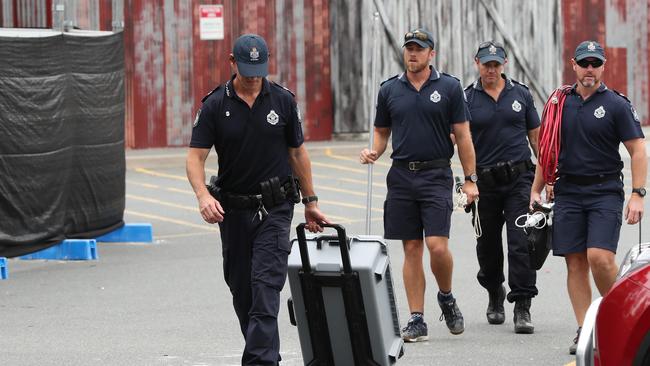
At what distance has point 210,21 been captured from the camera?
25.7m

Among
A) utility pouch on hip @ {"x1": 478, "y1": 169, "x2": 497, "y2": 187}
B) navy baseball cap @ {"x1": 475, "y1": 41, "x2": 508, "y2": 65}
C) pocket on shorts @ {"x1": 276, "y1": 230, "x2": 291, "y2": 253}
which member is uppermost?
navy baseball cap @ {"x1": 475, "y1": 41, "x2": 508, "y2": 65}

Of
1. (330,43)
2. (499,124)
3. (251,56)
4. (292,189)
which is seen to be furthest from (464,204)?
(330,43)

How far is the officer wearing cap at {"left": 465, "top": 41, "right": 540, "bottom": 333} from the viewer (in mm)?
10617

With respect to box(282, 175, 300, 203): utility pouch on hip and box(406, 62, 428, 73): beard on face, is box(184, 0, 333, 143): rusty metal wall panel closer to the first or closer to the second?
box(406, 62, 428, 73): beard on face

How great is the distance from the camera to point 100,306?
465 inches

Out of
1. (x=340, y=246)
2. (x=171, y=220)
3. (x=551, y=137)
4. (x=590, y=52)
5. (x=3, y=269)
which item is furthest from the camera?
(x=171, y=220)

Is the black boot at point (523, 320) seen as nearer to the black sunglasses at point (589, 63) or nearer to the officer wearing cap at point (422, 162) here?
the officer wearing cap at point (422, 162)

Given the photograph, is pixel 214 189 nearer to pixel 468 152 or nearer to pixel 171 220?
pixel 468 152

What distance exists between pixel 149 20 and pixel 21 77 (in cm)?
1116

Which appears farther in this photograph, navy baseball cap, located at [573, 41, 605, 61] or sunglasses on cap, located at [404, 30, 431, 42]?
sunglasses on cap, located at [404, 30, 431, 42]

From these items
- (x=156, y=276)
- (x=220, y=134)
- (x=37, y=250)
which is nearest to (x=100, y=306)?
(x=156, y=276)

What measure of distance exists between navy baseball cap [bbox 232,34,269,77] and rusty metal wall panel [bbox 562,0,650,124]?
22997mm

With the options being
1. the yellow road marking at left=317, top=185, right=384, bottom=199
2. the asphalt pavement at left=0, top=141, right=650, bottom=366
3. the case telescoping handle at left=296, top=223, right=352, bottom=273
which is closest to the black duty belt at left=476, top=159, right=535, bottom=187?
the asphalt pavement at left=0, top=141, right=650, bottom=366

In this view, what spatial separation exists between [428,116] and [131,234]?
656 cm
